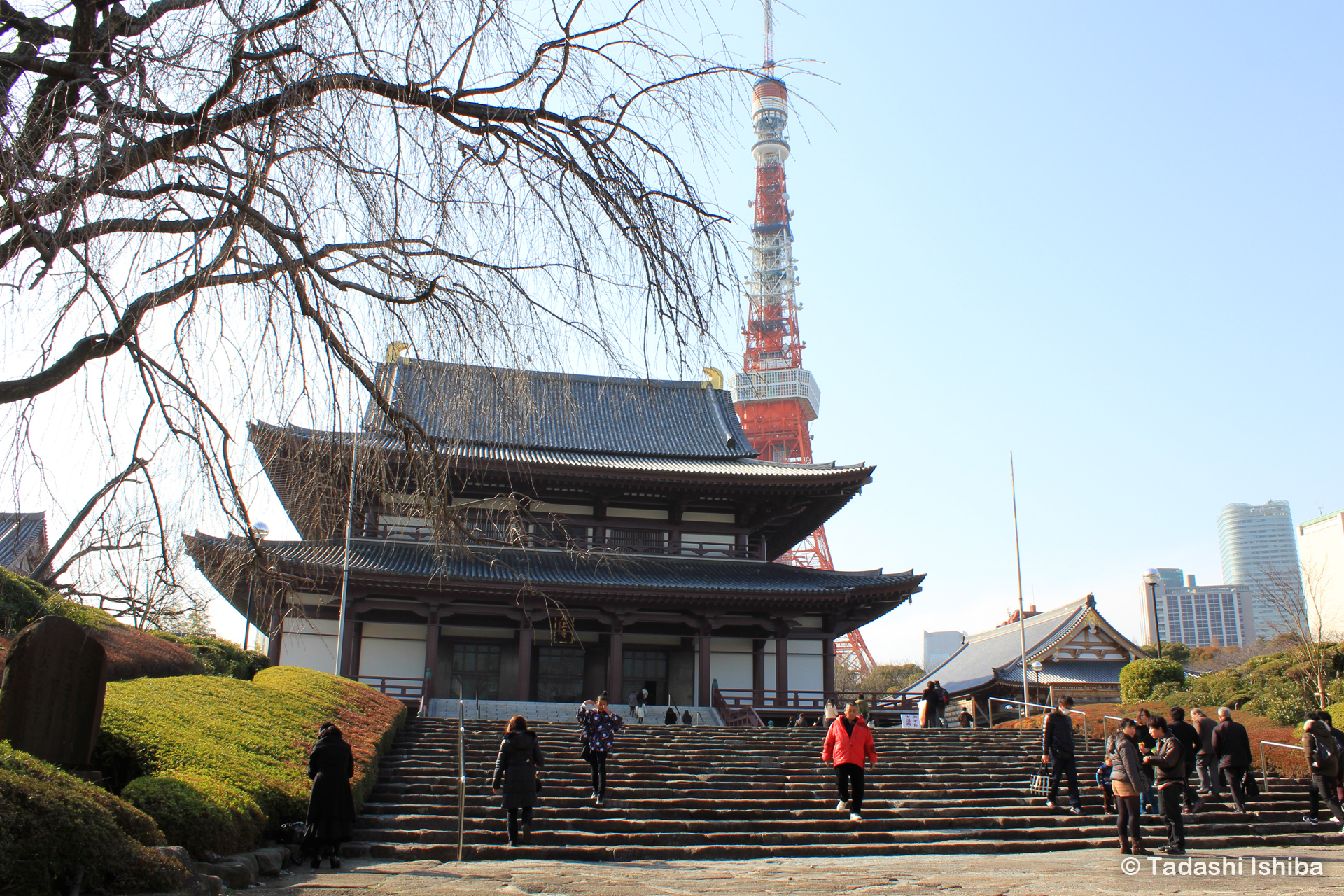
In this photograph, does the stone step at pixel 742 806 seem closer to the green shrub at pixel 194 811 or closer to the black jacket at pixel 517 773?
the black jacket at pixel 517 773

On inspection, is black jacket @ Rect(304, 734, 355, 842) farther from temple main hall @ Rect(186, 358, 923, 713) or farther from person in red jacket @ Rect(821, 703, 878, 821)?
temple main hall @ Rect(186, 358, 923, 713)

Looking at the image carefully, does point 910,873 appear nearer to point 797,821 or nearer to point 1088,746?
point 797,821

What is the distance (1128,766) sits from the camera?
27.1 feet

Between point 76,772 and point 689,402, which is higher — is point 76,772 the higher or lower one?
the lower one

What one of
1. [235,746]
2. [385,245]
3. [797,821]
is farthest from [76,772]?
[797,821]

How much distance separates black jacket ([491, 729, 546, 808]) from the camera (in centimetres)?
896

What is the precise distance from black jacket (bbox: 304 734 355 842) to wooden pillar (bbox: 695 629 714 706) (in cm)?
1395

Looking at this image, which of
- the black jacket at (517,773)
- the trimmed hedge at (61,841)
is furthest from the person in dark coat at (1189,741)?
the trimmed hedge at (61,841)

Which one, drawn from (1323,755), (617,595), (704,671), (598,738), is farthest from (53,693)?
(704,671)

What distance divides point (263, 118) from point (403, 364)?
169 centimetres

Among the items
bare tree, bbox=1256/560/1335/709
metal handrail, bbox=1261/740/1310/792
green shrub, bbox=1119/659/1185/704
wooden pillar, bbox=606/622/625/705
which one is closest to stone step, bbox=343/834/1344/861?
metal handrail, bbox=1261/740/1310/792

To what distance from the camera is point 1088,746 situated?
51.9 feet

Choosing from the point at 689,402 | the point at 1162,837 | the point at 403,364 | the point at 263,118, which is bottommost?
the point at 1162,837

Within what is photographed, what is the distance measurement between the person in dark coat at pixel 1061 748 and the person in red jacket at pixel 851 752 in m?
2.40
